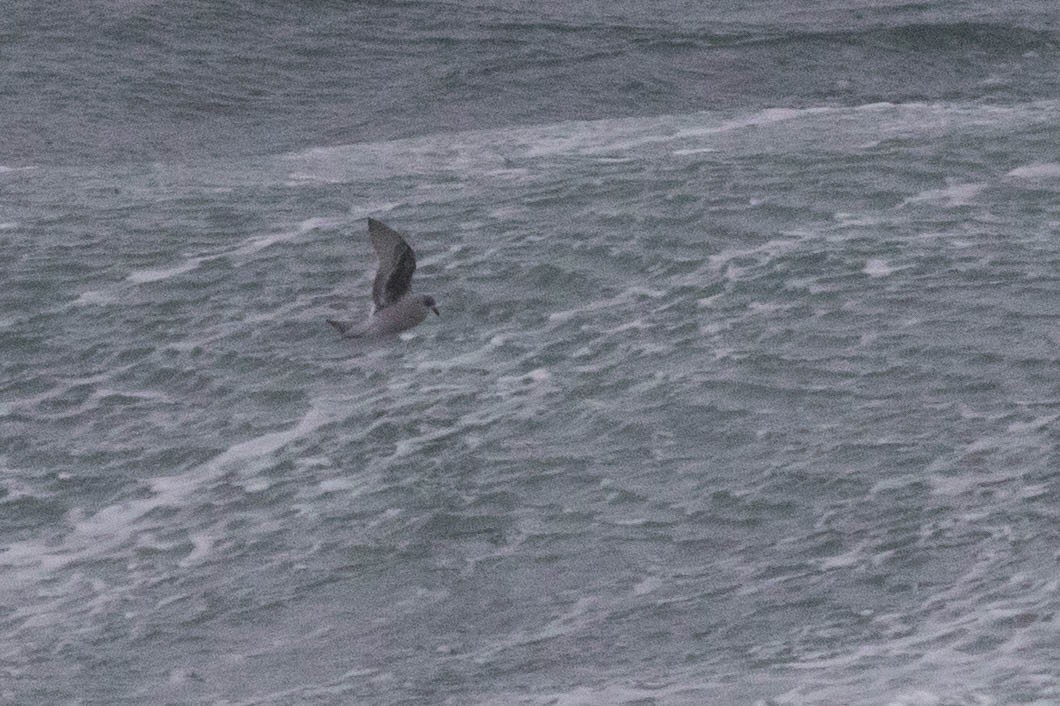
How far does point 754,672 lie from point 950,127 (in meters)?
16.2

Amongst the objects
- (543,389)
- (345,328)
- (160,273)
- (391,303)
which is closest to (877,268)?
(543,389)

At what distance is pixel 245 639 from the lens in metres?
16.2

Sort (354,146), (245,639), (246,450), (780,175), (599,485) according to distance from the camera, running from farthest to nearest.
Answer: (354,146) < (780,175) < (246,450) < (599,485) < (245,639)

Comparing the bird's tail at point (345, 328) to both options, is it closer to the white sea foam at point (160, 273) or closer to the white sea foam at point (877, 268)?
the white sea foam at point (160, 273)

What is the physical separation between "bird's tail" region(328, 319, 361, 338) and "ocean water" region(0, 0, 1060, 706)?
1.03ft

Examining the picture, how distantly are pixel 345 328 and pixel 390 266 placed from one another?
98cm

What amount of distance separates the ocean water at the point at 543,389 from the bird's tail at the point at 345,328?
0.32 meters

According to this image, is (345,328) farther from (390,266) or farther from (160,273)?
(160,273)

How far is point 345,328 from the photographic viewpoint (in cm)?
2200

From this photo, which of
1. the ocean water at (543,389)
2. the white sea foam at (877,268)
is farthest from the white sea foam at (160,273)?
the white sea foam at (877,268)

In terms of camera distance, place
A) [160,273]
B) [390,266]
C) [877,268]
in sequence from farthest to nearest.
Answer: [160,273], [877,268], [390,266]

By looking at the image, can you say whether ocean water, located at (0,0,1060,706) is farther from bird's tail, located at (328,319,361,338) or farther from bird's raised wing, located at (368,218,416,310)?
bird's raised wing, located at (368,218,416,310)

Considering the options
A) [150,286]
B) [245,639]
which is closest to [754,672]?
[245,639]

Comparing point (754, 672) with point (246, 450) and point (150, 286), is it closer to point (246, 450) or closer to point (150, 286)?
point (246, 450)
